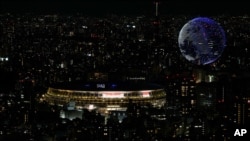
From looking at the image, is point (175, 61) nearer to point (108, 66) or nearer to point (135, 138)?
point (108, 66)

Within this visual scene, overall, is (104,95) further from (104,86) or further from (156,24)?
(156,24)

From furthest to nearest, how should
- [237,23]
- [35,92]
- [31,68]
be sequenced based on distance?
[237,23], [31,68], [35,92]

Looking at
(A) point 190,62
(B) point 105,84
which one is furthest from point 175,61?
(B) point 105,84

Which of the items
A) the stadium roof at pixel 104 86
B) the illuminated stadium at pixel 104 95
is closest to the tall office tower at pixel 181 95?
the illuminated stadium at pixel 104 95

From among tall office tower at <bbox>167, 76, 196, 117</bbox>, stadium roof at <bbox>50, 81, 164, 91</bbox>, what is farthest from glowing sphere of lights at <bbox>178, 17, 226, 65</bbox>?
stadium roof at <bbox>50, 81, 164, 91</bbox>

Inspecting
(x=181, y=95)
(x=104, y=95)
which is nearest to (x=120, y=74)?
(x=181, y=95)
